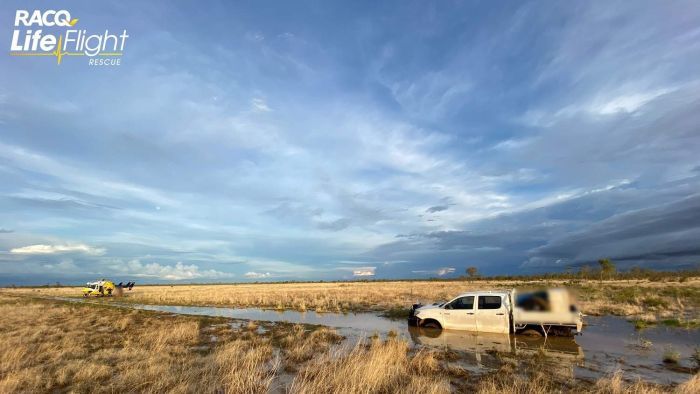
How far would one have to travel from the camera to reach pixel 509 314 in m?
15.8

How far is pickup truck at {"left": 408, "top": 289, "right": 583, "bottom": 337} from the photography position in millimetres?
14500

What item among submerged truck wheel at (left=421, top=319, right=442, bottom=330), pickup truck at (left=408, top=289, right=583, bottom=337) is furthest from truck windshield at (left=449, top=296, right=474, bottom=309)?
submerged truck wheel at (left=421, top=319, right=442, bottom=330)

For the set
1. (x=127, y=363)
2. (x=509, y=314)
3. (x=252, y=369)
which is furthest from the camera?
(x=509, y=314)

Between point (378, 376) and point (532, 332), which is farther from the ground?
point (378, 376)

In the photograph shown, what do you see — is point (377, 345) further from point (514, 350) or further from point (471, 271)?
point (471, 271)

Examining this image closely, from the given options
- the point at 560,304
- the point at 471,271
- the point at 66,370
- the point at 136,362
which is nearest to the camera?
the point at 66,370

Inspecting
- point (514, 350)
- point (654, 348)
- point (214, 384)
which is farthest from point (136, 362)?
point (654, 348)

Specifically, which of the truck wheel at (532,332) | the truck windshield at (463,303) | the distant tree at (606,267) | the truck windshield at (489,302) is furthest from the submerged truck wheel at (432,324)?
the distant tree at (606,267)

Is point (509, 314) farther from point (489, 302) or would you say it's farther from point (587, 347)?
point (587, 347)

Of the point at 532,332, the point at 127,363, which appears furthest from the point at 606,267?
the point at 127,363

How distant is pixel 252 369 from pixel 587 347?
12.5 metres

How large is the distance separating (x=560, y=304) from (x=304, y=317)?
16194 mm

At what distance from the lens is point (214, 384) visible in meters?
8.27

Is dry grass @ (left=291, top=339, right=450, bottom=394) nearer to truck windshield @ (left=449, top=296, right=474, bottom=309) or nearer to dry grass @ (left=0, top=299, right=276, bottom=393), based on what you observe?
dry grass @ (left=0, top=299, right=276, bottom=393)
